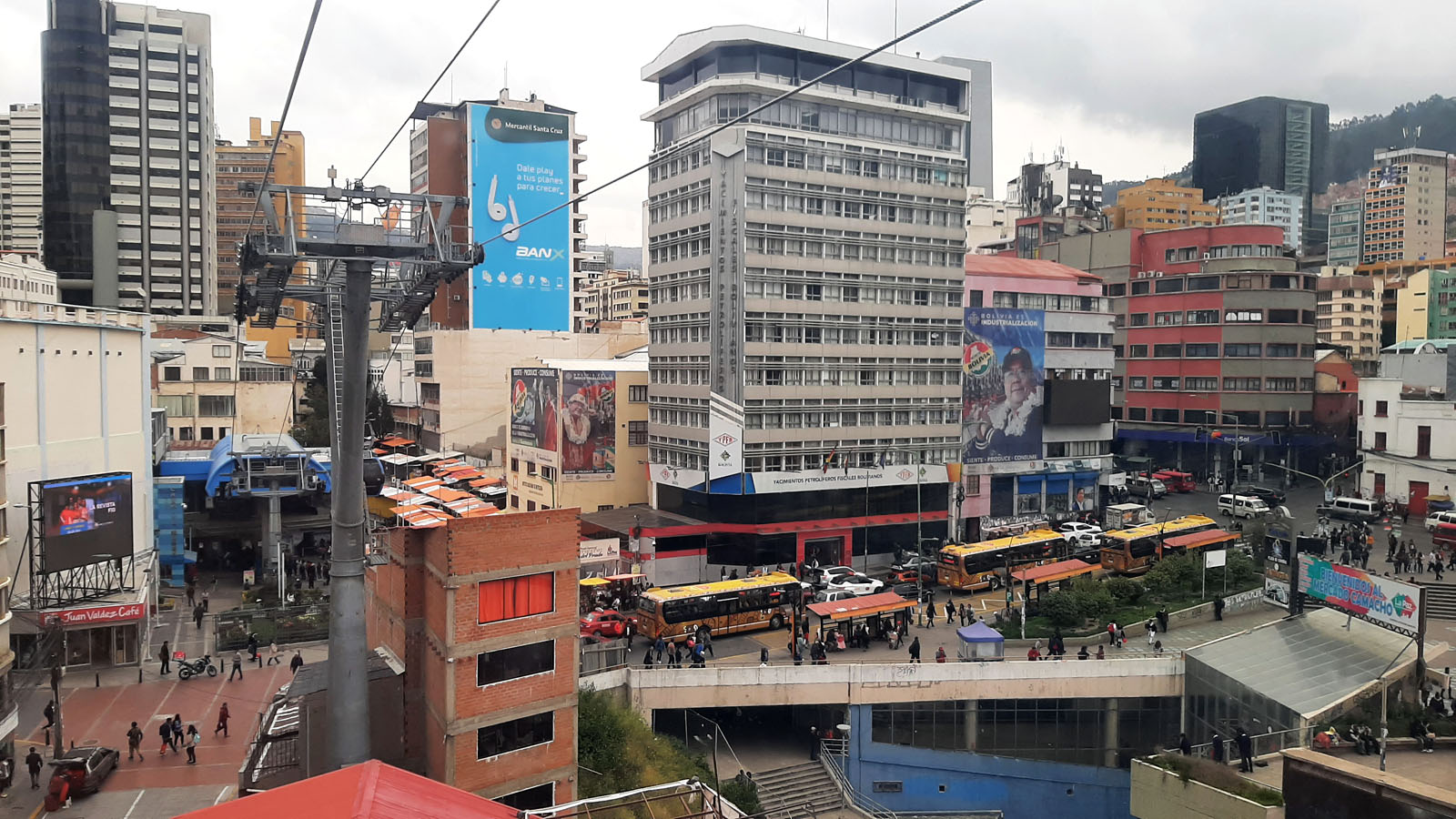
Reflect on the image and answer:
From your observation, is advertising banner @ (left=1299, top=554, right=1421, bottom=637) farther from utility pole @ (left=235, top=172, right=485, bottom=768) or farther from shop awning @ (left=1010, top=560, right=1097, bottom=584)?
utility pole @ (left=235, top=172, right=485, bottom=768)

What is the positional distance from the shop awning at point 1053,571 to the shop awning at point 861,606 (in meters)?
6.03

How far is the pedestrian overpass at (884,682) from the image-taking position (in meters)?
29.7

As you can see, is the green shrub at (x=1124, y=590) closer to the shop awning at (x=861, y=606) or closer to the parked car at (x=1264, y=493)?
the shop awning at (x=861, y=606)

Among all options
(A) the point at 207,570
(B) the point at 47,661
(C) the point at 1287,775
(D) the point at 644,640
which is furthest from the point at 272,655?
(C) the point at 1287,775

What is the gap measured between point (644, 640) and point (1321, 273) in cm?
9965

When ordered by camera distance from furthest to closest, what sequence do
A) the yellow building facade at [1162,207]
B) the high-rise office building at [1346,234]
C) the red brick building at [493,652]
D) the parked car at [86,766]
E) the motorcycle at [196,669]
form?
the high-rise office building at [1346,234], the yellow building facade at [1162,207], the motorcycle at [196,669], the parked car at [86,766], the red brick building at [493,652]

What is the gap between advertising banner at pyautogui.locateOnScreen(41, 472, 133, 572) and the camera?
102ft

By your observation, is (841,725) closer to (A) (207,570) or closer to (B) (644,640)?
(B) (644,640)

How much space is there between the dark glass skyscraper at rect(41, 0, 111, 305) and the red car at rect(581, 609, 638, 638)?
71529 mm

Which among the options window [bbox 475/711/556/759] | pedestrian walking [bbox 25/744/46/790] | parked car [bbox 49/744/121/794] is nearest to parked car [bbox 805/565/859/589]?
window [bbox 475/711/556/759]

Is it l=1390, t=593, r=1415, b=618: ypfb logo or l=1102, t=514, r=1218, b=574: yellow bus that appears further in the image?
l=1102, t=514, r=1218, b=574: yellow bus

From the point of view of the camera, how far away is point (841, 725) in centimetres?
2991

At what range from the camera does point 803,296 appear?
46969 mm

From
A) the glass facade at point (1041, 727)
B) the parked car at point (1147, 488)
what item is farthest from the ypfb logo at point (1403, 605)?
the parked car at point (1147, 488)
